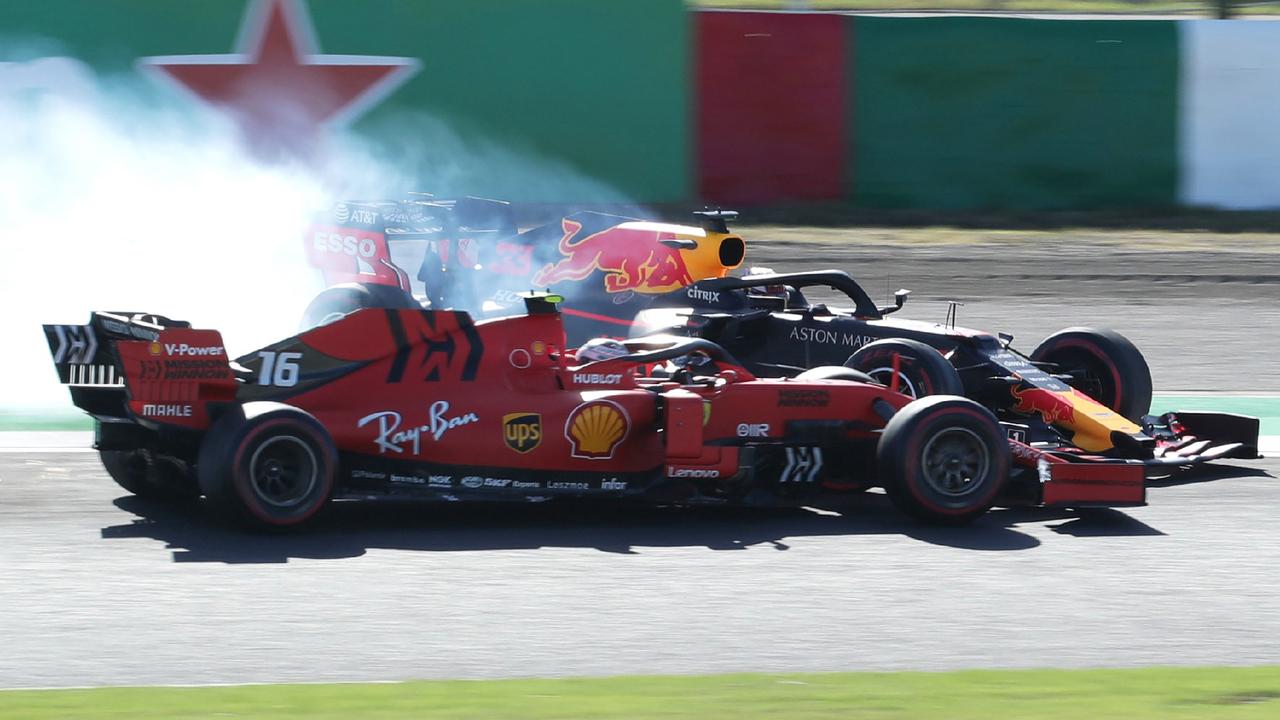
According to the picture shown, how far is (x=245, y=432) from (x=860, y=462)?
3.23m

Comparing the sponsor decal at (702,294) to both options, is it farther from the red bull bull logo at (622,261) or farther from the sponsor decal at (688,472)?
the sponsor decal at (688,472)

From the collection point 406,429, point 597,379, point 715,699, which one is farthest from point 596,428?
point 715,699

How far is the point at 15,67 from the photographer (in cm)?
1931

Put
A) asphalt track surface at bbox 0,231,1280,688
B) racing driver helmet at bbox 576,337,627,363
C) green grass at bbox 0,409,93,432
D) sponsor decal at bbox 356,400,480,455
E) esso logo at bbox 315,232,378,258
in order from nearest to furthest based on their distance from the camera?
asphalt track surface at bbox 0,231,1280,688 < sponsor decal at bbox 356,400,480,455 < racing driver helmet at bbox 576,337,627,363 < green grass at bbox 0,409,93,432 < esso logo at bbox 315,232,378,258

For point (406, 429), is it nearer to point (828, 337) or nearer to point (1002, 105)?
point (828, 337)

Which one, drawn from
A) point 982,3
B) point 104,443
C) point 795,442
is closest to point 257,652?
point 104,443

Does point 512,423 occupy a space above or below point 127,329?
below

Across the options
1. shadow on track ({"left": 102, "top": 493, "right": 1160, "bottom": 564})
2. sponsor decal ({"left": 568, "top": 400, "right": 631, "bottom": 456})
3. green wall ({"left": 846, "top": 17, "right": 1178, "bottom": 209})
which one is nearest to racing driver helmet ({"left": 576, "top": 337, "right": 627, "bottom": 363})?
sponsor decal ({"left": 568, "top": 400, "right": 631, "bottom": 456})

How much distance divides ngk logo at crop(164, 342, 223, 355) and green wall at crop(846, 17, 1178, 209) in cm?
1434

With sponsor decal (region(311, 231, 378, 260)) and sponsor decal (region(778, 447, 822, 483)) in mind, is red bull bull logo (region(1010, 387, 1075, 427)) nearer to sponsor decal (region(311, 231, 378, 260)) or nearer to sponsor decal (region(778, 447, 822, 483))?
sponsor decal (region(778, 447, 822, 483))

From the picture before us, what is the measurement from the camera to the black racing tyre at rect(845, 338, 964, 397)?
30.7 feet

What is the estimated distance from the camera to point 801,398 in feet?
29.1

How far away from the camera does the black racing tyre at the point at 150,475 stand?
8.48 m

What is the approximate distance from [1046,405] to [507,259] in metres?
4.08
